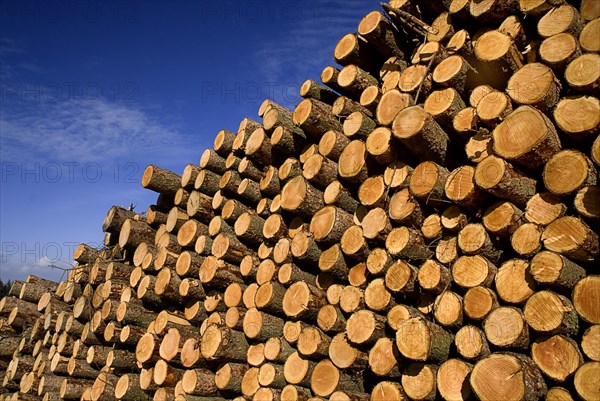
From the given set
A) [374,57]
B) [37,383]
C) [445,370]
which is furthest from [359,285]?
[37,383]

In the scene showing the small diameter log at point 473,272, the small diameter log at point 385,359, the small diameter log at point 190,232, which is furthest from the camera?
the small diameter log at point 190,232

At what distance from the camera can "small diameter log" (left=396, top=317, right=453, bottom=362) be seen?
3051 mm

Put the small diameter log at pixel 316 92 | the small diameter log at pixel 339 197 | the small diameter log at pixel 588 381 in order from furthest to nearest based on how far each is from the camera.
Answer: the small diameter log at pixel 316 92 < the small diameter log at pixel 339 197 < the small diameter log at pixel 588 381

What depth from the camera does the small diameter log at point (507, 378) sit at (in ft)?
8.54

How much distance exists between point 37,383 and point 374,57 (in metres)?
6.43

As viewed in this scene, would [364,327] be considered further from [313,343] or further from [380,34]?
[380,34]

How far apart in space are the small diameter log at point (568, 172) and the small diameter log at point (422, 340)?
4.03 feet

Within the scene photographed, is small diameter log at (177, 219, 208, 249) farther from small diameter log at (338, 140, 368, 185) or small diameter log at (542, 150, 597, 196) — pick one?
small diameter log at (542, 150, 597, 196)

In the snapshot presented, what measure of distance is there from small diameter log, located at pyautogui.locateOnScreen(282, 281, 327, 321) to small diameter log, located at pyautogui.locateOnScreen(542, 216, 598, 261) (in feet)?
6.45

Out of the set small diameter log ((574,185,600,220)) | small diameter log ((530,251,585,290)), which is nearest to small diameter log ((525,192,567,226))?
small diameter log ((574,185,600,220))

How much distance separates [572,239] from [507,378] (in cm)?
94

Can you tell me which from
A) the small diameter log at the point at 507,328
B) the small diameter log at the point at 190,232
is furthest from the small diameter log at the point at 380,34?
the small diameter log at the point at 190,232

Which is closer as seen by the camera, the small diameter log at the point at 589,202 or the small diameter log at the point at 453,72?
the small diameter log at the point at 589,202

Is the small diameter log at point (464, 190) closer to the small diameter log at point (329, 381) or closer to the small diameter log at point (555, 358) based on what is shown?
the small diameter log at point (555, 358)
